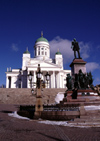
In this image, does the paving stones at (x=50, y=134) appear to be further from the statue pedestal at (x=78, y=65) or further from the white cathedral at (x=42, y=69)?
the white cathedral at (x=42, y=69)

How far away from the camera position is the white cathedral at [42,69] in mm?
60062

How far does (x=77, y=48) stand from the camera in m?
16.7

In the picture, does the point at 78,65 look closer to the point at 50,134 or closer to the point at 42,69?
the point at 50,134

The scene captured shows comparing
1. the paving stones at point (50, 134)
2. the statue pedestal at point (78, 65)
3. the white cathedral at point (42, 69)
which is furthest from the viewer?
the white cathedral at point (42, 69)

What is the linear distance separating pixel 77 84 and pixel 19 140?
9.83 meters

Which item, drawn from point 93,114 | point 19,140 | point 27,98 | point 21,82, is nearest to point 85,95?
point 93,114

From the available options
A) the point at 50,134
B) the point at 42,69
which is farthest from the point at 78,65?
the point at 42,69

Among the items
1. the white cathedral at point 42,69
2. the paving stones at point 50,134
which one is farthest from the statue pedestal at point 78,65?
the white cathedral at point 42,69

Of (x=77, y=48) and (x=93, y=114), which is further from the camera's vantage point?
(x=77, y=48)

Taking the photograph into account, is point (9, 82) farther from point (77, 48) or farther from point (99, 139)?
point (99, 139)

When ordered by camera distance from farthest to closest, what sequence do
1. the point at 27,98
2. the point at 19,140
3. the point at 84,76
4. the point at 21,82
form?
the point at 21,82 → the point at 27,98 → the point at 84,76 → the point at 19,140

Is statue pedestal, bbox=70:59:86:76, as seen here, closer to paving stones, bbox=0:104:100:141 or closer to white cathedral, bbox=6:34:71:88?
paving stones, bbox=0:104:100:141

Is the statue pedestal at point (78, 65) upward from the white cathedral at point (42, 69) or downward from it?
downward

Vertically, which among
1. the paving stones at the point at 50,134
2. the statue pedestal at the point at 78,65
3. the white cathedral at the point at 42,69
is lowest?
the paving stones at the point at 50,134
